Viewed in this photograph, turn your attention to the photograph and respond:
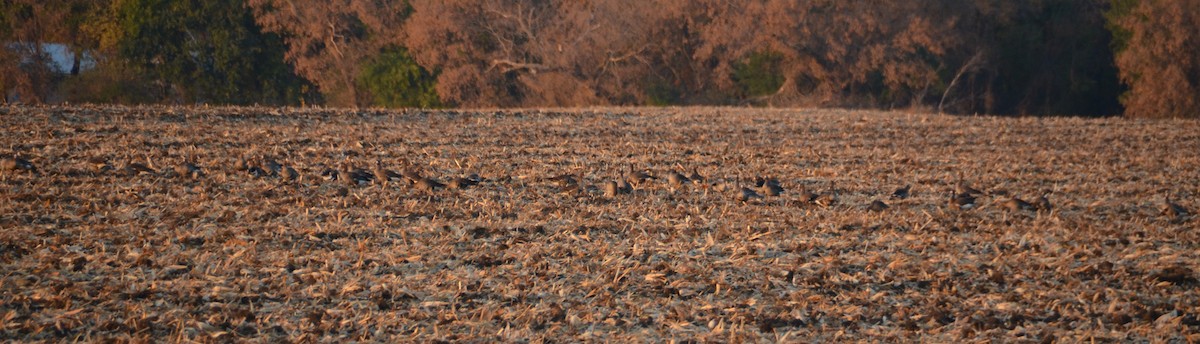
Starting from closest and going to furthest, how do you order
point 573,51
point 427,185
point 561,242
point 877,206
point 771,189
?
point 561,242, point 877,206, point 427,185, point 771,189, point 573,51

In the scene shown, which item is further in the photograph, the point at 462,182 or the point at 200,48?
the point at 200,48

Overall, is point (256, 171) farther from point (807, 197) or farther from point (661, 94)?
point (661, 94)

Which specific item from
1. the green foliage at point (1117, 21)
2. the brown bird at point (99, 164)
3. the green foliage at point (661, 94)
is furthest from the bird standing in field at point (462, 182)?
the green foliage at point (1117, 21)

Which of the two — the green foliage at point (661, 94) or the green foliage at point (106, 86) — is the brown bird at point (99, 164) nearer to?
the green foliage at point (106, 86)

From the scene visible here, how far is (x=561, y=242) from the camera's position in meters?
7.19

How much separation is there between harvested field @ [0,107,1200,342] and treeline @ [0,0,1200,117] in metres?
20.8

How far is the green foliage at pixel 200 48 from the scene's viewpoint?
111 feet

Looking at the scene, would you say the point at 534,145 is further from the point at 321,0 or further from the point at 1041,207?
the point at 321,0

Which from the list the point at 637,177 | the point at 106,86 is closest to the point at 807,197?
the point at 637,177

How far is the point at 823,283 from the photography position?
20.7 feet

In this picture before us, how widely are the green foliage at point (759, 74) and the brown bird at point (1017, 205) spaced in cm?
2504

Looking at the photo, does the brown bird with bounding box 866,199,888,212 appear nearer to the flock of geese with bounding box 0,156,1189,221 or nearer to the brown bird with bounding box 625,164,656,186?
the flock of geese with bounding box 0,156,1189,221

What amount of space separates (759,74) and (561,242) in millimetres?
28027

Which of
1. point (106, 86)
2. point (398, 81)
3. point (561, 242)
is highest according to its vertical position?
point (398, 81)
